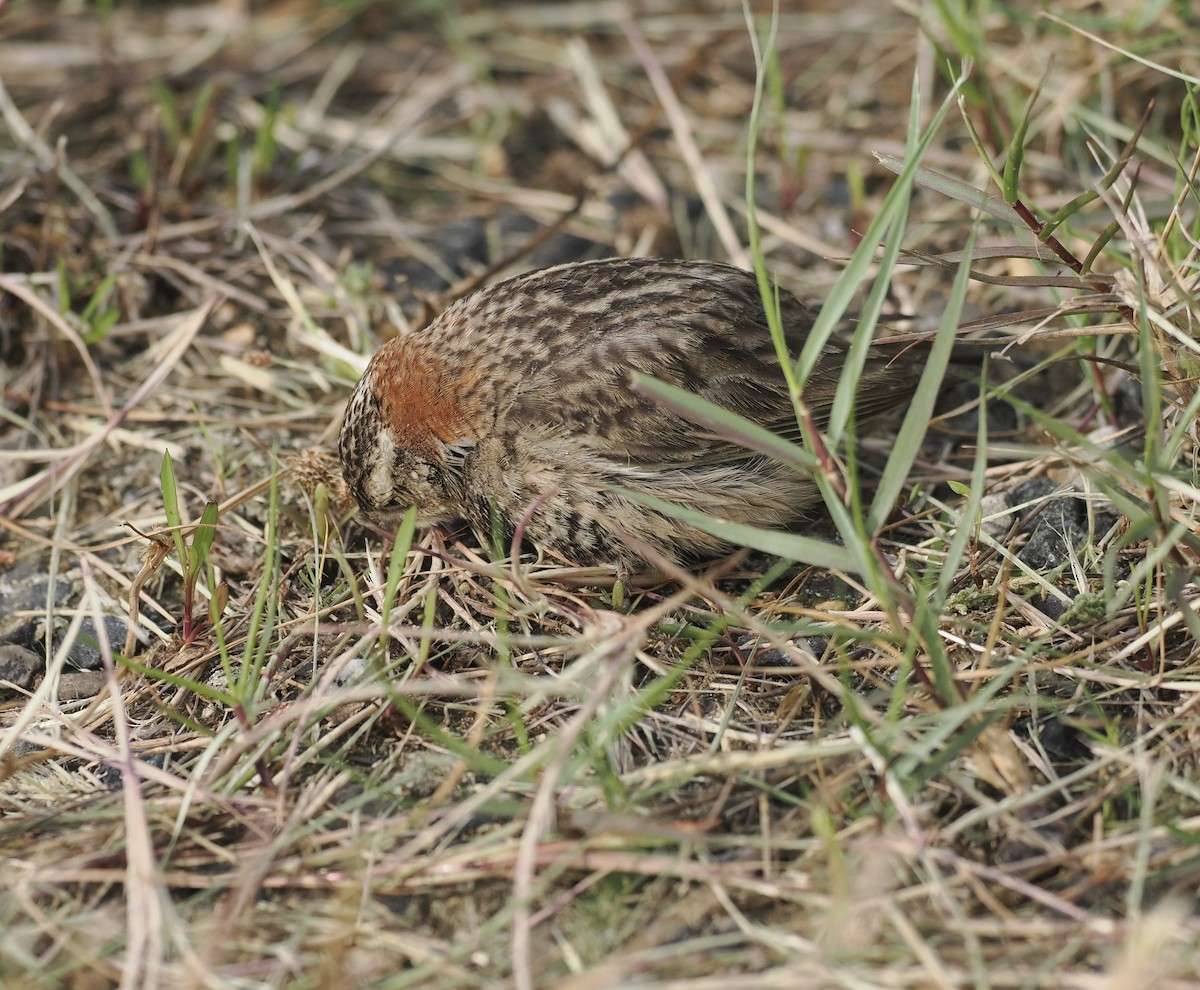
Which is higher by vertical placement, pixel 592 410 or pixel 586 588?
pixel 592 410

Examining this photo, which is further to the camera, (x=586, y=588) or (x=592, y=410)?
(x=586, y=588)

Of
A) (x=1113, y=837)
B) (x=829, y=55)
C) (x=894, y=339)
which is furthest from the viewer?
(x=829, y=55)

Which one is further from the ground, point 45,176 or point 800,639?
point 45,176

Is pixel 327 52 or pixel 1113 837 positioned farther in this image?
Answer: pixel 327 52

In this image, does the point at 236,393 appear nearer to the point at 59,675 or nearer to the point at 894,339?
the point at 59,675

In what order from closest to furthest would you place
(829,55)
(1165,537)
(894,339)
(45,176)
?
(1165,537) → (894,339) → (45,176) → (829,55)

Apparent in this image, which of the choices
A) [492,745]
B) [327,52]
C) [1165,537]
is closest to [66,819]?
[492,745]

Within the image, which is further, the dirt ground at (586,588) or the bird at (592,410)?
the bird at (592,410)

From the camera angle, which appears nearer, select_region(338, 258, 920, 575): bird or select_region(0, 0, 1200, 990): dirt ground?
select_region(0, 0, 1200, 990): dirt ground
